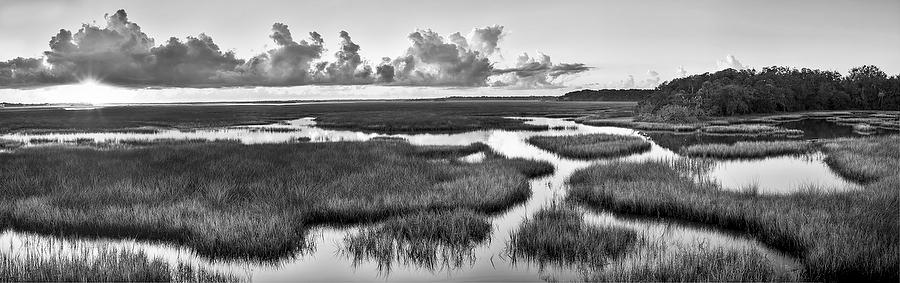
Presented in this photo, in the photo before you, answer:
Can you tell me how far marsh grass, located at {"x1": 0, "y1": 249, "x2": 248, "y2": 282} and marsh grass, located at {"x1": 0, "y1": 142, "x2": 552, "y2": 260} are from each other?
154cm

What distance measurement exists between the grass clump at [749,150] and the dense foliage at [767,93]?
35520 mm

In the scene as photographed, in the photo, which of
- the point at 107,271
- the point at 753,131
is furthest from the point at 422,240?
the point at 753,131

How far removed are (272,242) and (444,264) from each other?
12.9ft

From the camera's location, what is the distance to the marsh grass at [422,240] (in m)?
11.2

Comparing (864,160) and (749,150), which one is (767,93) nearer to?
(749,150)

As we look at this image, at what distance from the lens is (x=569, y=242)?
1152 centimetres

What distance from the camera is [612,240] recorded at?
11.6m

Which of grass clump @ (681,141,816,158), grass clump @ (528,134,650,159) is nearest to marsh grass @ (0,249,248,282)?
grass clump @ (528,134,650,159)

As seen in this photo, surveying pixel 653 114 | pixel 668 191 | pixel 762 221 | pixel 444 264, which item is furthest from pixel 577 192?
pixel 653 114

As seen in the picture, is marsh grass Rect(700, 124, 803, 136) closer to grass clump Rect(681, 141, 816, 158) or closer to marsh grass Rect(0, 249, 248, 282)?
grass clump Rect(681, 141, 816, 158)

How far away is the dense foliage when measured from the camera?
7931cm

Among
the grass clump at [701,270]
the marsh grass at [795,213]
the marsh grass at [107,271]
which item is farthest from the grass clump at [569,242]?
the marsh grass at [107,271]

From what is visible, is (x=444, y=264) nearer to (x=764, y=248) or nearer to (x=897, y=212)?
(x=764, y=248)

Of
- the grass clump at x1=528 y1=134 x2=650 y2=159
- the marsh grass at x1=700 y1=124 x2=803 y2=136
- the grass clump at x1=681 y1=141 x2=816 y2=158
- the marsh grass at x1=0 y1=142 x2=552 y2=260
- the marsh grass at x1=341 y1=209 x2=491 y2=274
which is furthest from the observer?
the marsh grass at x1=700 y1=124 x2=803 y2=136
